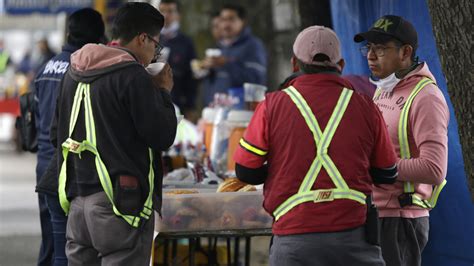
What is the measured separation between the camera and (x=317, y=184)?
486 cm

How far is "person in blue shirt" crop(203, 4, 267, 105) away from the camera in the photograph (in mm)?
12219

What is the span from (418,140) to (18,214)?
10.1 meters

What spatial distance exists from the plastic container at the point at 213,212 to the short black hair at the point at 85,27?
4.08 feet

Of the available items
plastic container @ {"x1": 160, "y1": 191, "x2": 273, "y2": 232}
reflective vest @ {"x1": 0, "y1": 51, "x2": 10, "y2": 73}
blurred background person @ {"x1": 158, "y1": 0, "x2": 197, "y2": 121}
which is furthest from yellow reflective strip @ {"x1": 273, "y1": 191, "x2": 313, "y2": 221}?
reflective vest @ {"x1": 0, "y1": 51, "x2": 10, "y2": 73}

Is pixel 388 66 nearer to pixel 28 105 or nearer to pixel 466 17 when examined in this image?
pixel 466 17

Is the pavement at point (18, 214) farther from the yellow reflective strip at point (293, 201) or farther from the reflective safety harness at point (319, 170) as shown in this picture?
the reflective safety harness at point (319, 170)

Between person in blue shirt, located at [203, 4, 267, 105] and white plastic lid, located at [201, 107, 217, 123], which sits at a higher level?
person in blue shirt, located at [203, 4, 267, 105]

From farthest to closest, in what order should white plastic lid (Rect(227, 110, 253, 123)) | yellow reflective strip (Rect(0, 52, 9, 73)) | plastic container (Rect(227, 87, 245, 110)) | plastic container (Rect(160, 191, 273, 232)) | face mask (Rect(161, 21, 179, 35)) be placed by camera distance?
yellow reflective strip (Rect(0, 52, 9, 73))
face mask (Rect(161, 21, 179, 35))
plastic container (Rect(227, 87, 245, 110))
white plastic lid (Rect(227, 110, 253, 123))
plastic container (Rect(160, 191, 273, 232))

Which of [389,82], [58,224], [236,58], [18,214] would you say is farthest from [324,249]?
[18,214]

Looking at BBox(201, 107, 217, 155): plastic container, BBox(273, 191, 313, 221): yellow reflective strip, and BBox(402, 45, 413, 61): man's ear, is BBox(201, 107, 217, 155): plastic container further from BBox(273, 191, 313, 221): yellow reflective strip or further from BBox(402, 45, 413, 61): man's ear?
BBox(273, 191, 313, 221): yellow reflective strip

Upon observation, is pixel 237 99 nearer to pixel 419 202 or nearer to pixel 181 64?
pixel 181 64

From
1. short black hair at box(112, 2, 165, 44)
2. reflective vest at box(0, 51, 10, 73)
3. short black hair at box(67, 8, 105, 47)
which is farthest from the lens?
reflective vest at box(0, 51, 10, 73)

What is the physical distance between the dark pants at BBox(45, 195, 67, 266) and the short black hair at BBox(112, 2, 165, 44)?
151cm

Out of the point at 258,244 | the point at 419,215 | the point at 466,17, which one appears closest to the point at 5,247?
the point at 258,244
